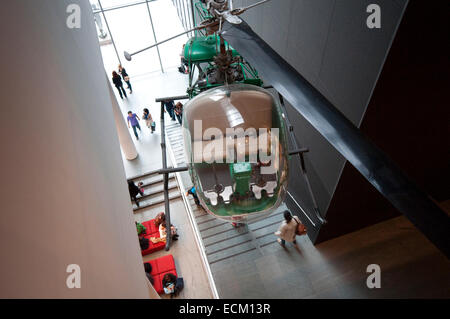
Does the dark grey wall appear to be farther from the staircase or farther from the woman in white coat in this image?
the staircase

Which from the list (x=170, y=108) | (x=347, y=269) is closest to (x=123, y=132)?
(x=170, y=108)

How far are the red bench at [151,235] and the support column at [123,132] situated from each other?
2421 millimetres

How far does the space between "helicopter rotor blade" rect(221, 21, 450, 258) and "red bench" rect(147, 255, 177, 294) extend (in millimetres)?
4755

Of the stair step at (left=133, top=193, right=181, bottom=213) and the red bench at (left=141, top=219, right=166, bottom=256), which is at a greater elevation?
the red bench at (left=141, top=219, right=166, bottom=256)

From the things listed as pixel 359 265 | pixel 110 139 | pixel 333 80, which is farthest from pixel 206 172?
pixel 359 265

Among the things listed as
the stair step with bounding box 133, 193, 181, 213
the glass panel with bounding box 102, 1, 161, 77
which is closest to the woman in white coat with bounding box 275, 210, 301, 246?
the stair step with bounding box 133, 193, 181, 213

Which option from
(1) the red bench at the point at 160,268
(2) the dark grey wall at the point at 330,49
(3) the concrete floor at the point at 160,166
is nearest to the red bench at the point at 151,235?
(3) the concrete floor at the point at 160,166

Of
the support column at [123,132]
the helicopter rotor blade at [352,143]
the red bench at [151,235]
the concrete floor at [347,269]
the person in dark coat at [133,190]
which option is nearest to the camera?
the helicopter rotor blade at [352,143]

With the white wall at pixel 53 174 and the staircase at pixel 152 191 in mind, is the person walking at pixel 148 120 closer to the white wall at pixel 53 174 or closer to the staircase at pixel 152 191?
the staircase at pixel 152 191

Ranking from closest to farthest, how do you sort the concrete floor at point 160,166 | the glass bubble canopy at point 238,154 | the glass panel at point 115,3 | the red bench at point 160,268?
the glass bubble canopy at point 238,154, the red bench at point 160,268, the concrete floor at point 160,166, the glass panel at point 115,3

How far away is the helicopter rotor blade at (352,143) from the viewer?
3.61 feet

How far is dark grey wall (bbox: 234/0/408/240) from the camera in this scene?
2.60 metres
